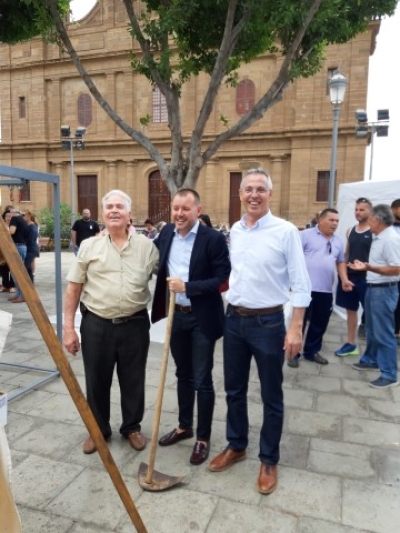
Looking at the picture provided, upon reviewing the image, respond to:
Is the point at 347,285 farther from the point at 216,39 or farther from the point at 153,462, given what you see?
the point at 216,39

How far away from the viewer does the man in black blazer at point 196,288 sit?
111 inches

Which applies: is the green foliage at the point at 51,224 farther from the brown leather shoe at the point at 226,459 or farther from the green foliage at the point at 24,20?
the brown leather shoe at the point at 226,459

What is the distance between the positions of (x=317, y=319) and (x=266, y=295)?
266 cm

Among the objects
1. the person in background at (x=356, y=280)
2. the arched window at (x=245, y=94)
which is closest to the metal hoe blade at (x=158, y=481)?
the person in background at (x=356, y=280)

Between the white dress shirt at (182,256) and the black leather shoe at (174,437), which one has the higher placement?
the white dress shirt at (182,256)

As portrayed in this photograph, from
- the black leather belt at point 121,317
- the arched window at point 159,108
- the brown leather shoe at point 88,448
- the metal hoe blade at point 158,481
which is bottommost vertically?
the brown leather shoe at point 88,448

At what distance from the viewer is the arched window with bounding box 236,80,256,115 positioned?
2411cm

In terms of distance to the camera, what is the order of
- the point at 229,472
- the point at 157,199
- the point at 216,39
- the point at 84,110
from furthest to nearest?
1. the point at 84,110
2. the point at 157,199
3. the point at 216,39
4. the point at 229,472

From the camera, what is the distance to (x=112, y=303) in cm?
286

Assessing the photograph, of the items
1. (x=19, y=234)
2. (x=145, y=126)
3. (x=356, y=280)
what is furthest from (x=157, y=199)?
(x=356, y=280)

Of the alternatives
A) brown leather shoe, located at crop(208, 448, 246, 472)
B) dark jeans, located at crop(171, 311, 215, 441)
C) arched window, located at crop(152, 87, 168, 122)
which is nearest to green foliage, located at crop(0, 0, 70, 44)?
dark jeans, located at crop(171, 311, 215, 441)

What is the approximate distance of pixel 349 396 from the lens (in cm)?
413

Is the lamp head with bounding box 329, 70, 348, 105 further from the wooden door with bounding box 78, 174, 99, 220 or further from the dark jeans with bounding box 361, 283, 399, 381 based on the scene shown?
the wooden door with bounding box 78, 174, 99, 220

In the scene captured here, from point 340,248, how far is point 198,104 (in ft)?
71.6
